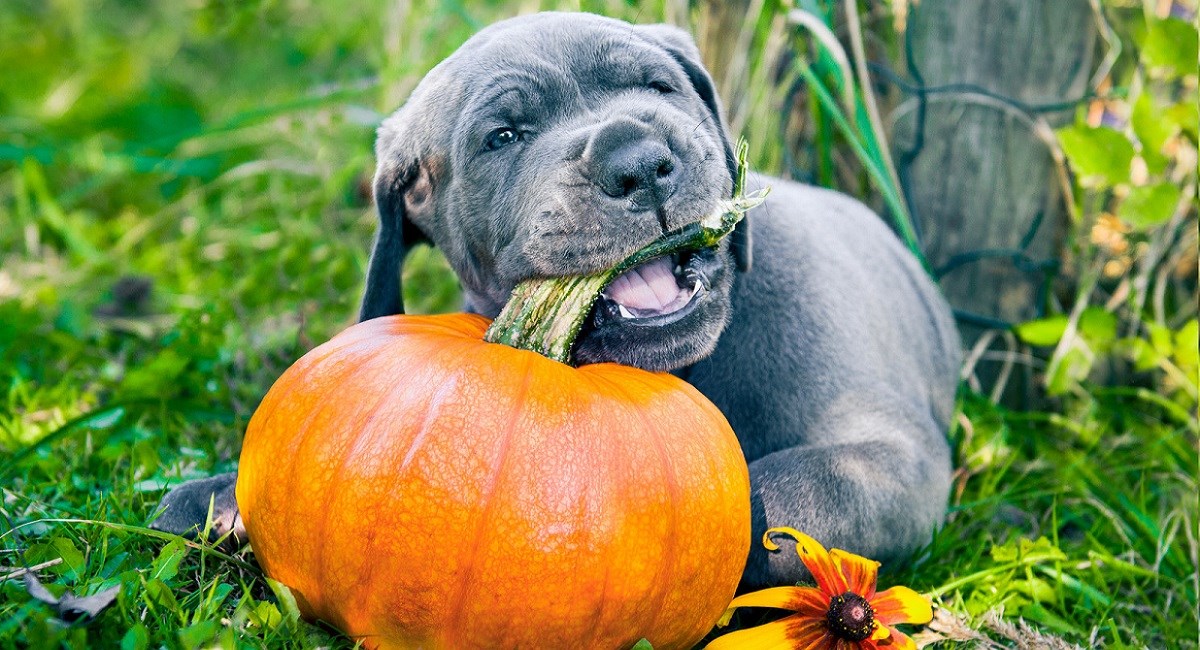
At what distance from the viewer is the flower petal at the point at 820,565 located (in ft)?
6.97

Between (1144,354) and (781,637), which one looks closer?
(781,637)

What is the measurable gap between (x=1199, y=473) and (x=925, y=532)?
117 centimetres

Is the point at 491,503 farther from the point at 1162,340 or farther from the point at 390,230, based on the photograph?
the point at 1162,340

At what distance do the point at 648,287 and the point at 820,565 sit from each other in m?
0.73

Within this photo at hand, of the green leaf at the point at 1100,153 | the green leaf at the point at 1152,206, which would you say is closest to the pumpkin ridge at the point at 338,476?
the green leaf at the point at 1100,153

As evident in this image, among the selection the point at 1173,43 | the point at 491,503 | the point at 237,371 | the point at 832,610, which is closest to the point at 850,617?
the point at 832,610

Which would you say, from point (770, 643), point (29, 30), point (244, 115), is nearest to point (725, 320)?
point (770, 643)

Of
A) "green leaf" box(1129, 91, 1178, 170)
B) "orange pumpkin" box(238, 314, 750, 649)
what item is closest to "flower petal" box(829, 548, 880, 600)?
"orange pumpkin" box(238, 314, 750, 649)

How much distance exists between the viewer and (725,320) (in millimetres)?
2414

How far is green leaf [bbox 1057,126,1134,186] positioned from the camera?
330 centimetres

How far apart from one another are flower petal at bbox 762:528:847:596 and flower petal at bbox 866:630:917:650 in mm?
126

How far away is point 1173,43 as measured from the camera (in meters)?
3.23

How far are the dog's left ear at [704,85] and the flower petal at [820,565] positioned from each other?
0.79 meters

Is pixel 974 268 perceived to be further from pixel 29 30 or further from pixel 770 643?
pixel 29 30
